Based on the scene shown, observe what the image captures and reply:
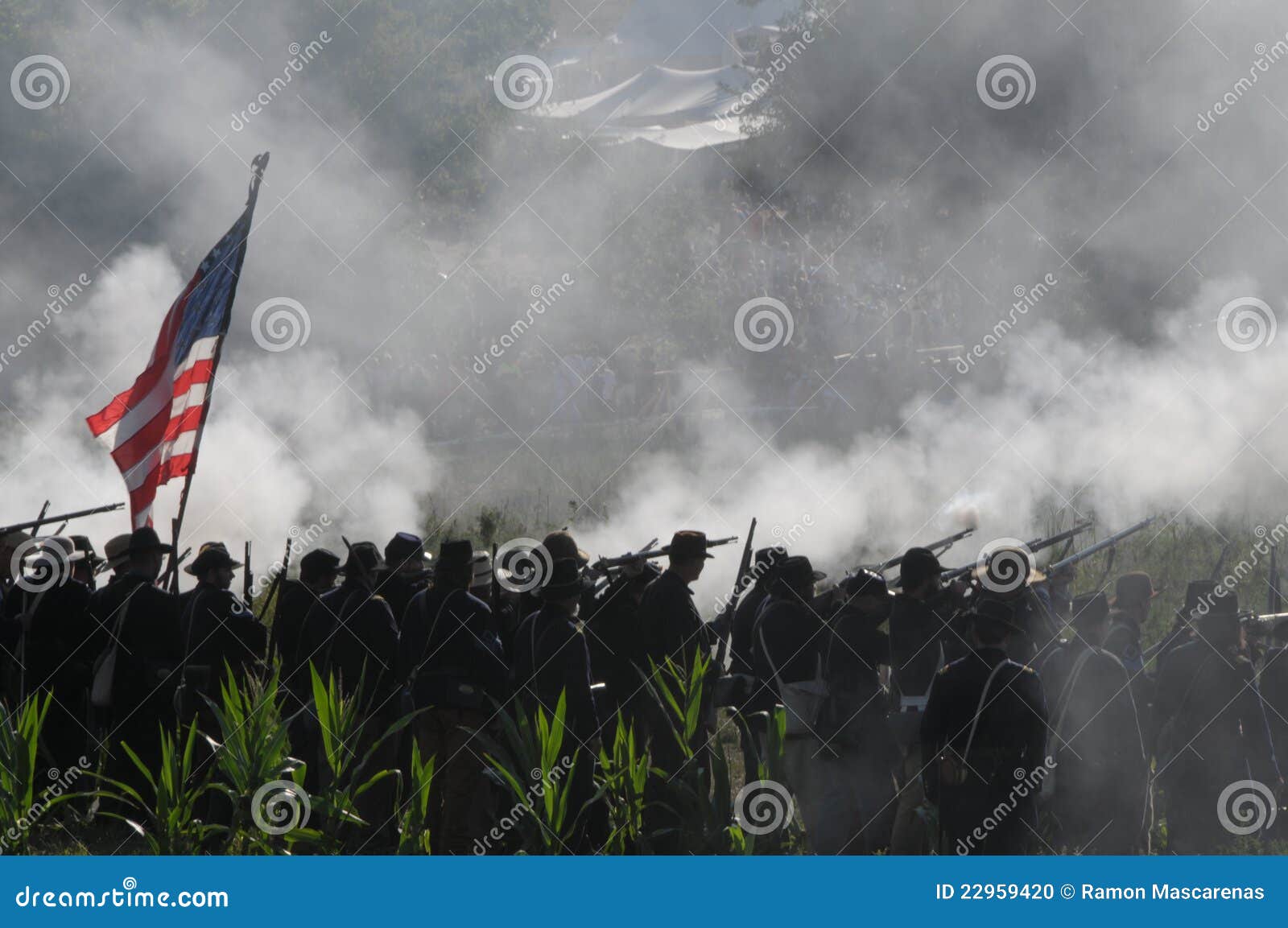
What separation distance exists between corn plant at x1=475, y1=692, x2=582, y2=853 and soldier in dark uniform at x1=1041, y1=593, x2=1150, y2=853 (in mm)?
1854

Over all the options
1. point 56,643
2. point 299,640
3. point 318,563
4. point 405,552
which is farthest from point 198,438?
point 299,640

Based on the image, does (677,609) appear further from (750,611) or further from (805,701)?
(805,701)

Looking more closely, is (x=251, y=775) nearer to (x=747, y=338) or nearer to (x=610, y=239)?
(x=747, y=338)

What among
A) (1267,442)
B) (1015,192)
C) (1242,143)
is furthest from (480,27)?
(1267,442)

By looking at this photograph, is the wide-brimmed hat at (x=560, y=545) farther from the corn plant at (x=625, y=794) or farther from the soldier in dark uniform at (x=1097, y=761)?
the soldier in dark uniform at (x=1097, y=761)

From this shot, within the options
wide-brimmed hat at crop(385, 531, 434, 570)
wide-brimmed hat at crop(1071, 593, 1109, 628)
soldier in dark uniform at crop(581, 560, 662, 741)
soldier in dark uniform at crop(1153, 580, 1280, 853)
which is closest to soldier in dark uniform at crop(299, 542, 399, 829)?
wide-brimmed hat at crop(385, 531, 434, 570)

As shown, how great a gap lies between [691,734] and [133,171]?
57.8ft

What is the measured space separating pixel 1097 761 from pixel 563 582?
2.32 metres

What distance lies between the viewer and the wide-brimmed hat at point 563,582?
250 inches

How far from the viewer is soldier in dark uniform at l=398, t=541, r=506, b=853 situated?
6.64m

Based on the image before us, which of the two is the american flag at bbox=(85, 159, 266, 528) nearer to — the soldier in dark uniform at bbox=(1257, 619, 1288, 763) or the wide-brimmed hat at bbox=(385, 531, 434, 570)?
the wide-brimmed hat at bbox=(385, 531, 434, 570)

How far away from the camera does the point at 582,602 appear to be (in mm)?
7855

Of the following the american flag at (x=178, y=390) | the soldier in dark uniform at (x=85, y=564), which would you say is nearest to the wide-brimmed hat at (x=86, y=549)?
the soldier in dark uniform at (x=85, y=564)

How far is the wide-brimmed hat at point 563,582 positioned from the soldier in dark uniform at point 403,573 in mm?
1376
